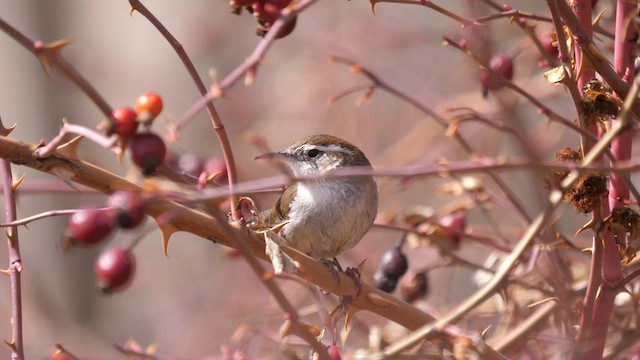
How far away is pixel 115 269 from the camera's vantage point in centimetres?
290

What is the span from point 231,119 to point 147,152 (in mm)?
6222

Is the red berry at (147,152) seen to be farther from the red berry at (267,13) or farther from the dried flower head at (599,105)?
the dried flower head at (599,105)

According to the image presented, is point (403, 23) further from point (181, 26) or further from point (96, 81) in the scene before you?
point (96, 81)

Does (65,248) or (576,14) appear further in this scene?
(65,248)

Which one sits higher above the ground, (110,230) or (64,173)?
(64,173)

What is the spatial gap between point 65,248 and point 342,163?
6.33ft

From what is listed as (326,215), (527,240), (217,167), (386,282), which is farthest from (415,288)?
(527,240)

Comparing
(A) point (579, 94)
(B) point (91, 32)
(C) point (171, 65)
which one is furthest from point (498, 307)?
(B) point (91, 32)

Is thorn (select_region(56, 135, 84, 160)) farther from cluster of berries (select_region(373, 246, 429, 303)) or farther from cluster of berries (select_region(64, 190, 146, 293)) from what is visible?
cluster of berries (select_region(373, 246, 429, 303))

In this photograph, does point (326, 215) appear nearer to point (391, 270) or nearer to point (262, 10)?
point (391, 270)

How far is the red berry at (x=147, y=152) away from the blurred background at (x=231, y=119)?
2.59 metres

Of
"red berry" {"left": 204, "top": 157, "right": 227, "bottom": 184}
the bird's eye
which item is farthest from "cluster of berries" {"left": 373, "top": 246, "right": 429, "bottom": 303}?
the bird's eye

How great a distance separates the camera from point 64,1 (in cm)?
1117

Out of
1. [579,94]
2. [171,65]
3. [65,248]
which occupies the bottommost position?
[171,65]
